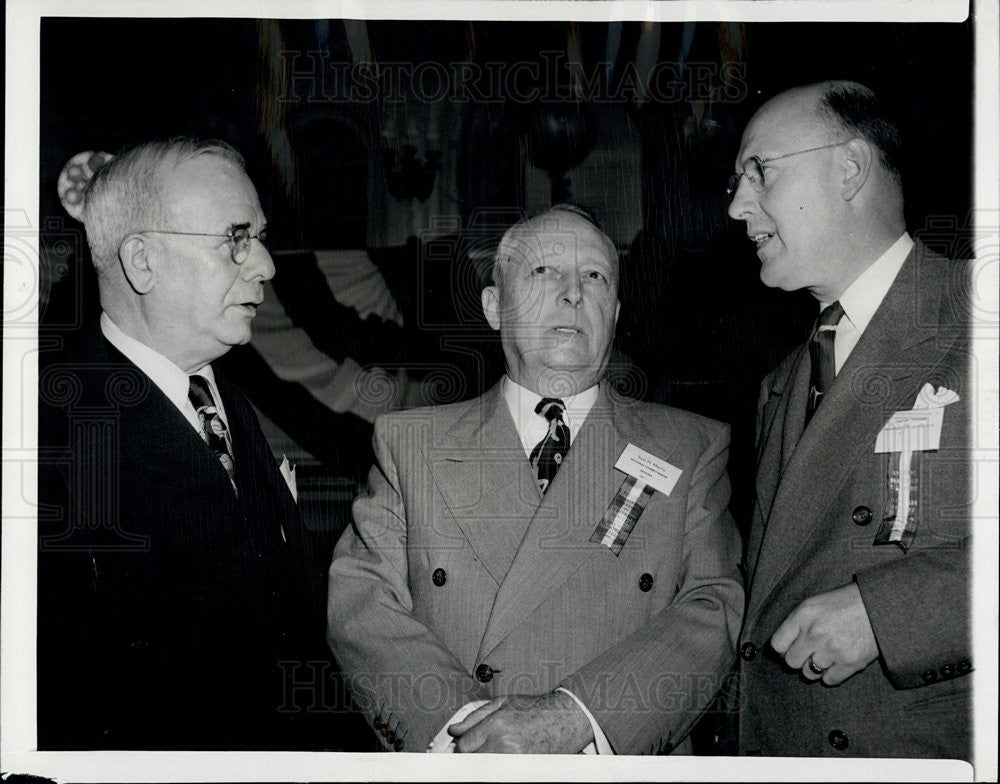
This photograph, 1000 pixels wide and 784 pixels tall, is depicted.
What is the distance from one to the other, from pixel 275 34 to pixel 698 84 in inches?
46.1

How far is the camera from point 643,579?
269cm

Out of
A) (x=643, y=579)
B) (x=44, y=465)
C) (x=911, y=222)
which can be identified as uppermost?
(x=911, y=222)

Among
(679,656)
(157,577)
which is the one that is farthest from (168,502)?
(679,656)

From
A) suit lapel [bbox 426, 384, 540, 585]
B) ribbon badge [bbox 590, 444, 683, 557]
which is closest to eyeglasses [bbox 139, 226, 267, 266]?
suit lapel [bbox 426, 384, 540, 585]

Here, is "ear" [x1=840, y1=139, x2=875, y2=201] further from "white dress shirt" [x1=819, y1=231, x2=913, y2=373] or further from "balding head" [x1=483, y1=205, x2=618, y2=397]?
"balding head" [x1=483, y1=205, x2=618, y2=397]

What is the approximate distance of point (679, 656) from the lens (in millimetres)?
2688

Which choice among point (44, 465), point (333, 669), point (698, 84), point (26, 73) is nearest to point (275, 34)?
point (26, 73)

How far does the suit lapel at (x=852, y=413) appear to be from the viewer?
8.67 ft

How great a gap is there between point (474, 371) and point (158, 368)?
85 cm

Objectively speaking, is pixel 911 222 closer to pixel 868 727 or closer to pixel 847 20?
pixel 847 20

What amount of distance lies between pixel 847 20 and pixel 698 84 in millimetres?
432

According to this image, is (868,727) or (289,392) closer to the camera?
(868,727)

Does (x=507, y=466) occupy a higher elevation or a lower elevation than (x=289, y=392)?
lower

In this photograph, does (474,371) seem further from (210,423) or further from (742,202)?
→ (742,202)
